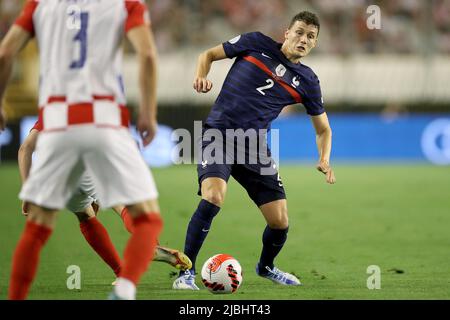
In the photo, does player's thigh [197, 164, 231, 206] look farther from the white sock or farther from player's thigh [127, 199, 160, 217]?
the white sock

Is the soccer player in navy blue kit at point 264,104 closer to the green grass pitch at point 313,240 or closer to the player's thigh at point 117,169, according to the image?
the green grass pitch at point 313,240

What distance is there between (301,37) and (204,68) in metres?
0.86

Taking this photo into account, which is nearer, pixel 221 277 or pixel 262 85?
pixel 221 277

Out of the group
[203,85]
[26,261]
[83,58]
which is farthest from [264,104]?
[26,261]

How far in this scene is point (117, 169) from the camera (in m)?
5.09

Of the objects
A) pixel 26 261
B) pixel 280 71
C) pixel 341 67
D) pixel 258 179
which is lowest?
pixel 26 261

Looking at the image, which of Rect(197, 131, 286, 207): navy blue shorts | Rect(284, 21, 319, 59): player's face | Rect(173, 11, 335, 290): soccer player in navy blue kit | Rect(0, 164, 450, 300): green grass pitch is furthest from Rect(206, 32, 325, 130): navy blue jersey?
Rect(0, 164, 450, 300): green grass pitch

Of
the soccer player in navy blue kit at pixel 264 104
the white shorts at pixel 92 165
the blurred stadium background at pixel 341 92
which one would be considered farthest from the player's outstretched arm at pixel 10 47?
the blurred stadium background at pixel 341 92

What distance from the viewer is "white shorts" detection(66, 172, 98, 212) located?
6691 millimetres

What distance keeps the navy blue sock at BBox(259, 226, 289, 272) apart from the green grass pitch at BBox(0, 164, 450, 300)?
0.18 meters

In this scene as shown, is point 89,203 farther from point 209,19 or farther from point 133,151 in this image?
point 209,19

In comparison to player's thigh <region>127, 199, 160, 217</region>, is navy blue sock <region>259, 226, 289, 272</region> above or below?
below

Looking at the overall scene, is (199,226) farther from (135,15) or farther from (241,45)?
(135,15)

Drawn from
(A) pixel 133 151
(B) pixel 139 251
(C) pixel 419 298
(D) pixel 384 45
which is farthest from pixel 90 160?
(D) pixel 384 45
